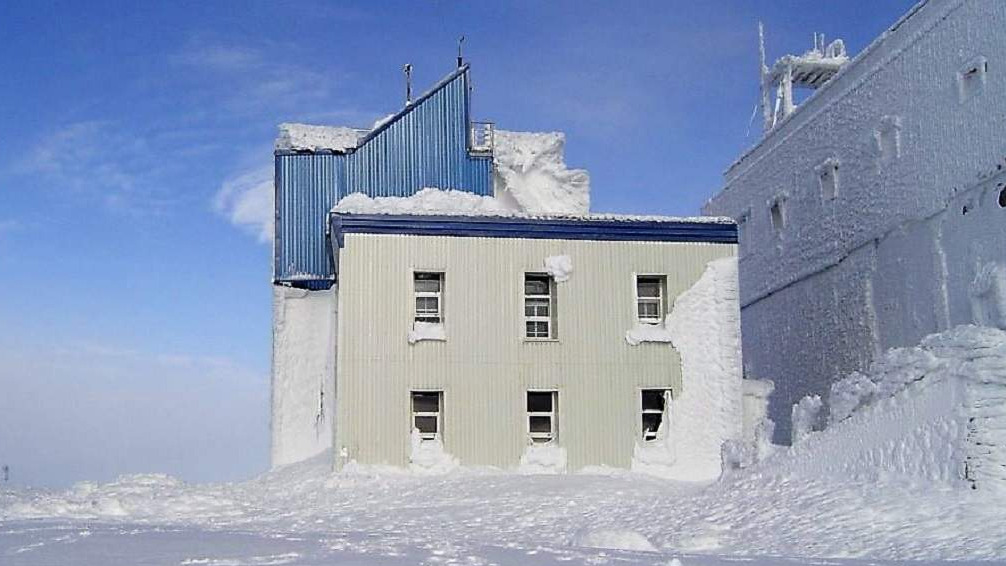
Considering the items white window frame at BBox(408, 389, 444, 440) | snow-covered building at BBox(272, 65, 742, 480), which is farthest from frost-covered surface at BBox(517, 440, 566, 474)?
white window frame at BBox(408, 389, 444, 440)

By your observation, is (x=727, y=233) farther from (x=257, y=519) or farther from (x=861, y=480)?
(x=257, y=519)

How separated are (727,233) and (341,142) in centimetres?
1070

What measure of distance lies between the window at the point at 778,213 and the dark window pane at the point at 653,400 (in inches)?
359

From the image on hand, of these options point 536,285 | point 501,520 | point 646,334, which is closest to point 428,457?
point 536,285

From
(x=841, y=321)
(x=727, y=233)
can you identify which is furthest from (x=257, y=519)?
(x=841, y=321)

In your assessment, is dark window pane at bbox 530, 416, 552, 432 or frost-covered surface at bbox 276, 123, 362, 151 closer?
dark window pane at bbox 530, 416, 552, 432

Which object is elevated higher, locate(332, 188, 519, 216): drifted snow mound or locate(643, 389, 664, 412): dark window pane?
locate(332, 188, 519, 216): drifted snow mound

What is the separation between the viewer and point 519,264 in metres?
21.6

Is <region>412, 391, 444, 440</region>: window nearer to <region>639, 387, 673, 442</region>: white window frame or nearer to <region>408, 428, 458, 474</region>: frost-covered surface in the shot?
<region>408, 428, 458, 474</region>: frost-covered surface

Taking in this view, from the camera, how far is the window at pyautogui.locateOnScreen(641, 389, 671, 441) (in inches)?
846

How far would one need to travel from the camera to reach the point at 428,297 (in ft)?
70.1

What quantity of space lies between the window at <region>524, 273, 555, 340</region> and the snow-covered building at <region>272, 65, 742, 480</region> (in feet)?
0.11

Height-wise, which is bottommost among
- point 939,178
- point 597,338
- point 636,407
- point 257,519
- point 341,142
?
point 257,519

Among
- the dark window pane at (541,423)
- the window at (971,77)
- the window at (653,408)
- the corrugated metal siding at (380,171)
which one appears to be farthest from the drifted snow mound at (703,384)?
the corrugated metal siding at (380,171)
